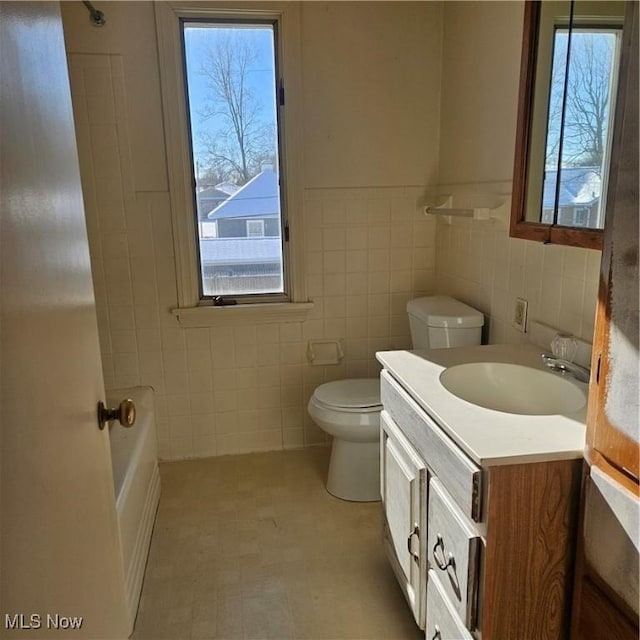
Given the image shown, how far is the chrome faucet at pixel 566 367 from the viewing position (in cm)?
146

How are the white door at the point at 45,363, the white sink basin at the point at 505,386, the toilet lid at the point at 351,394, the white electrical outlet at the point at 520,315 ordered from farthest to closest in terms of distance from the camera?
the toilet lid at the point at 351,394 → the white electrical outlet at the point at 520,315 → the white sink basin at the point at 505,386 → the white door at the point at 45,363

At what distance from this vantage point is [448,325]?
2.14m

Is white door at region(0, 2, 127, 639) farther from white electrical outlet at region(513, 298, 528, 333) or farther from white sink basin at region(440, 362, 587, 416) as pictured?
white electrical outlet at region(513, 298, 528, 333)

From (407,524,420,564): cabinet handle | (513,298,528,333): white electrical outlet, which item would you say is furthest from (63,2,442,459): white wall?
(407,524,420,564): cabinet handle

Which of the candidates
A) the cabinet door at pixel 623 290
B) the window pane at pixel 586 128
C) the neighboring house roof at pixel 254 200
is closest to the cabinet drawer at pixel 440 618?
the cabinet door at pixel 623 290

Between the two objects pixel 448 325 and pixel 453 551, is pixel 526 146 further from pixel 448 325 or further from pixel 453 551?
pixel 453 551

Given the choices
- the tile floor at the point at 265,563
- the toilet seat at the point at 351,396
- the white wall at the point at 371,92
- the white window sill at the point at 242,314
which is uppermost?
the white wall at the point at 371,92

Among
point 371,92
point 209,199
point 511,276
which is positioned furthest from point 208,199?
point 511,276

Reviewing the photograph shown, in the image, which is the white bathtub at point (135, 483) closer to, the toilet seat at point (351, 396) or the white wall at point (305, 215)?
the white wall at point (305, 215)

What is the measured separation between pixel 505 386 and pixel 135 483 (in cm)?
138

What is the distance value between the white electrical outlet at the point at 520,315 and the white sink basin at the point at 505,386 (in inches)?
13.2

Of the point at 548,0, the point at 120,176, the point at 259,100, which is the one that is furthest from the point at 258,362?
the point at 548,0

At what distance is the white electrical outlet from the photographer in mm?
1883

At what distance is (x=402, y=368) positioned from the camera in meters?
1.57
